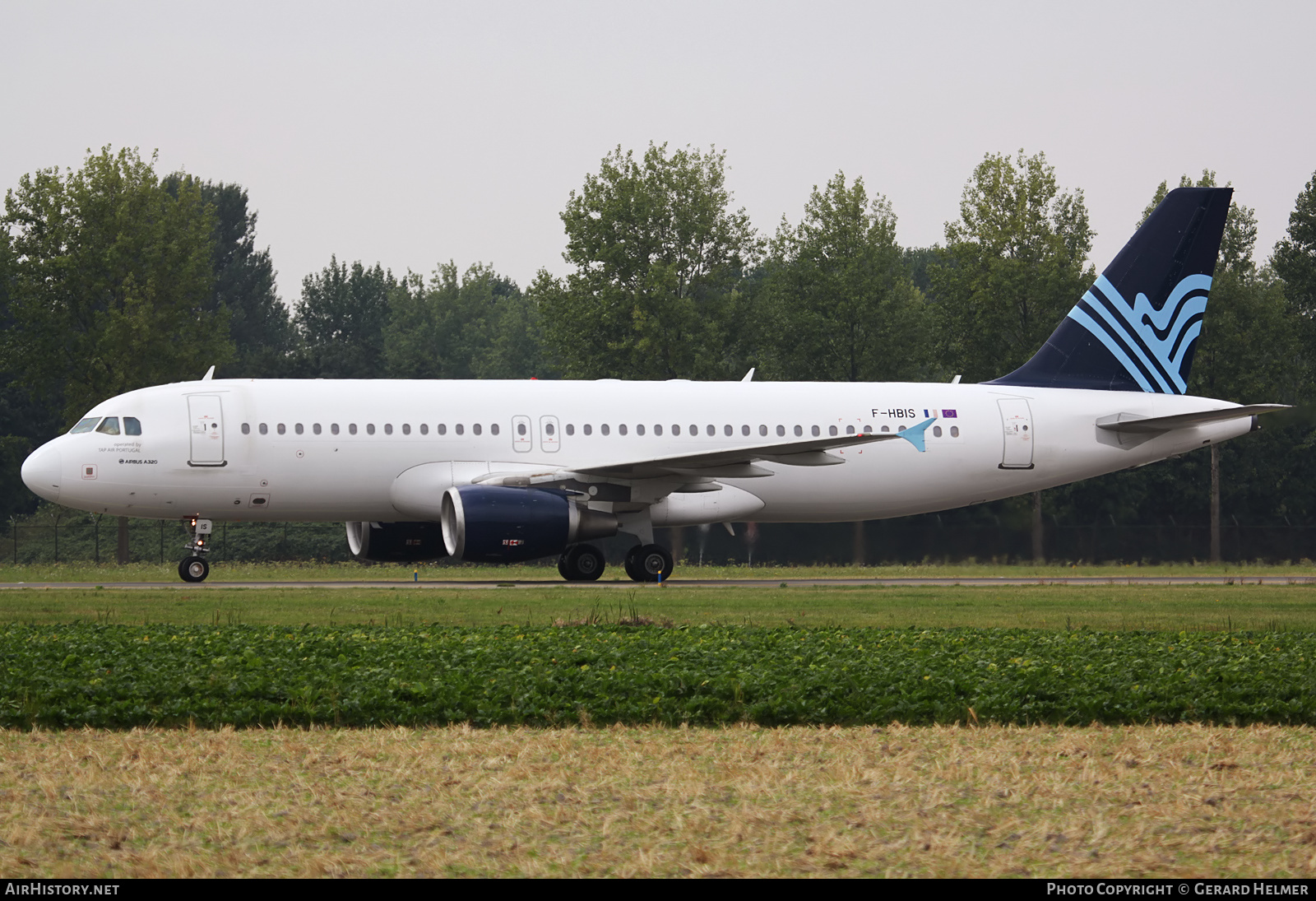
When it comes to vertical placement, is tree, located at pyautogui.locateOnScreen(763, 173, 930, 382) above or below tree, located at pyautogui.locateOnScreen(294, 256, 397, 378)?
below

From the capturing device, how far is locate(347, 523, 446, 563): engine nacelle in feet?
88.7

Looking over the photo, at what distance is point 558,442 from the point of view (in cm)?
2652

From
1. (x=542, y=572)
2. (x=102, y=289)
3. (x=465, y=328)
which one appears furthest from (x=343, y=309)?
(x=542, y=572)

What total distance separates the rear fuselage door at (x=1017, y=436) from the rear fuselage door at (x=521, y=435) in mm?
8990

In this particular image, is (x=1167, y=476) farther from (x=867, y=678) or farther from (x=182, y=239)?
(x=867, y=678)

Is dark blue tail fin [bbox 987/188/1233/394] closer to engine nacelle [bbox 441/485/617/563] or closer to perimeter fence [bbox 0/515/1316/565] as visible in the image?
perimeter fence [bbox 0/515/1316/565]

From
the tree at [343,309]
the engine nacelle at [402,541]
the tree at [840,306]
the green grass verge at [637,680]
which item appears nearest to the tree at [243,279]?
the tree at [343,309]

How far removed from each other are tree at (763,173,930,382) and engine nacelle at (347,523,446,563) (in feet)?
67.4

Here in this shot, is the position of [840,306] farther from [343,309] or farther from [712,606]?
[343,309]

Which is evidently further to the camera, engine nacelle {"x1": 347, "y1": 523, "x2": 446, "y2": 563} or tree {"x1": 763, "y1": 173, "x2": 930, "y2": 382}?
tree {"x1": 763, "y1": 173, "x2": 930, "y2": 382}

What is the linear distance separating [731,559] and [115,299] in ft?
66.0

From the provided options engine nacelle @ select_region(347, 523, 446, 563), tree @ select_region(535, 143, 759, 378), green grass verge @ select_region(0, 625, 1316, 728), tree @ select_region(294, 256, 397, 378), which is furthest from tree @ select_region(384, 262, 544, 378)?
green grass verge @ select_region(0, 625, 1316, 728)

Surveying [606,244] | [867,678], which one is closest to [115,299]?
[606,244]

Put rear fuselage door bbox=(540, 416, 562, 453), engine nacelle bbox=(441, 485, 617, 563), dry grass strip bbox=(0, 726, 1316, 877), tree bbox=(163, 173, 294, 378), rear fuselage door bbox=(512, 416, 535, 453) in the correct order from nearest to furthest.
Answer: dry grass strip bbox=(0, 726, 1316, 877) < engine nacelle bbox=(441, 485, 617, 563) < rear fuselage door bbox=(512, 416, 535, 453) < rear fuselage door bbox=(540, 416, 562, 453) < tree bbox=(163, 173, 294, 378)
